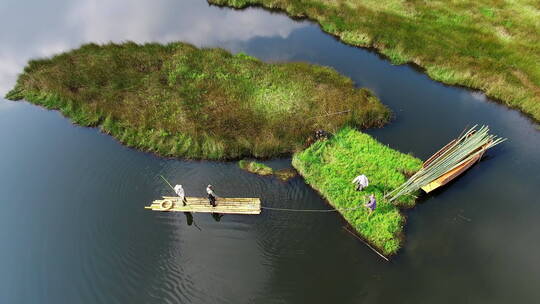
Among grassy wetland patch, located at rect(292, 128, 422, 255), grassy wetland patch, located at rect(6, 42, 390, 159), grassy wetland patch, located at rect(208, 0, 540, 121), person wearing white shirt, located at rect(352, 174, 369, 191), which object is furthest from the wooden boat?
grassy wetland patch, located at rect(208, 0, 540, 121)

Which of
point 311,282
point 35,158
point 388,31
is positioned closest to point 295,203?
point 311,282

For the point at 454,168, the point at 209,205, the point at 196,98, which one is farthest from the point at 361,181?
the point at 196,98

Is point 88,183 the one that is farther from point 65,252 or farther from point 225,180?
point 225,180

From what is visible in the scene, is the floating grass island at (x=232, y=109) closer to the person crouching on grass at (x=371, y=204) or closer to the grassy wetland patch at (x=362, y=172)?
the grassy wetland patch at (x=362, y=172)

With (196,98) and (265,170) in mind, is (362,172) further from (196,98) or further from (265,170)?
(196,98)

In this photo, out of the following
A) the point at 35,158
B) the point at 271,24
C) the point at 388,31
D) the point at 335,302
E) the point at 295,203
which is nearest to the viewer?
the point at 335,302
